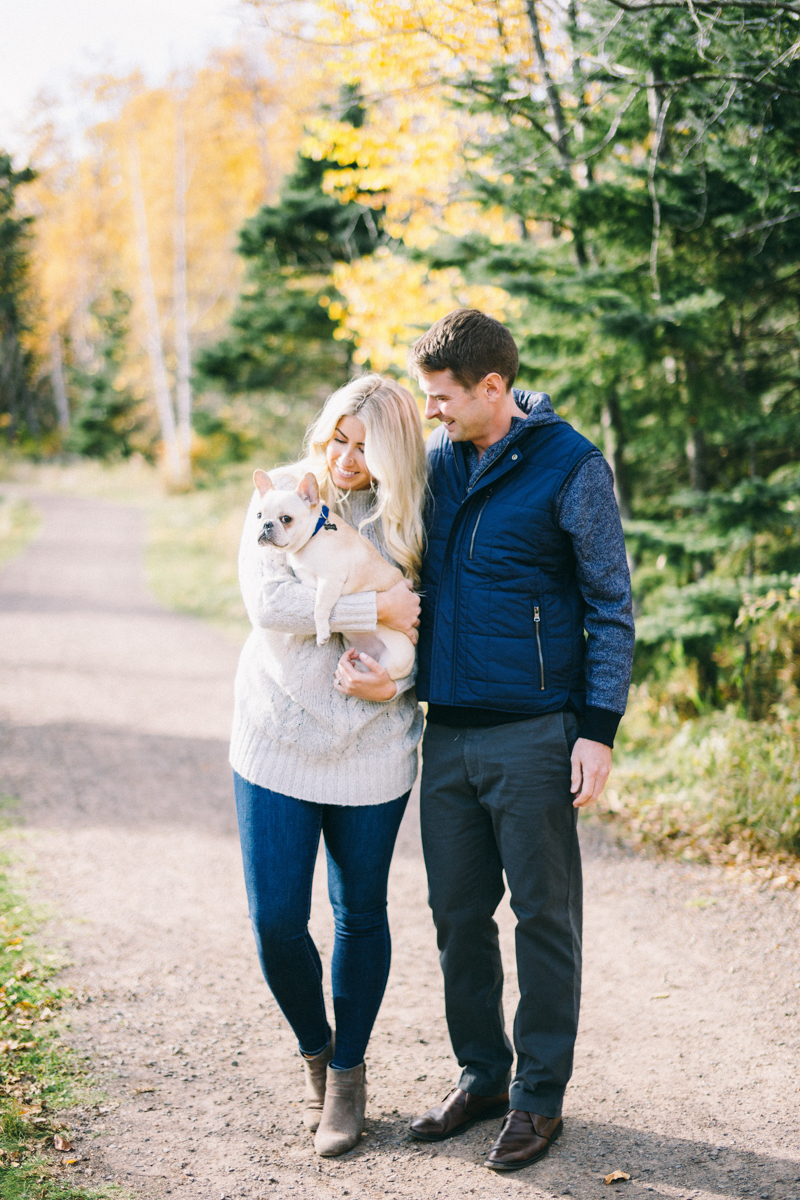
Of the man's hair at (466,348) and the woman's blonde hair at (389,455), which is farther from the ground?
the man's hair at (466,348)

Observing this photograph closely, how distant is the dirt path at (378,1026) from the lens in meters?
2.45

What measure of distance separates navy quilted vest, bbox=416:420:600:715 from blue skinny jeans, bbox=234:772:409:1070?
445 millimetres

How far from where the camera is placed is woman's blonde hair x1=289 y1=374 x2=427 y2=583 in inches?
95.5

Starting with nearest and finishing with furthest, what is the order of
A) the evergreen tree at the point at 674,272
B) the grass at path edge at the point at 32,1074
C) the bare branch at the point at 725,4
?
the grass at path edge at the point at 32,1074, the bare branch at the point at 725,4, the evergreen tree at the point at 674,272

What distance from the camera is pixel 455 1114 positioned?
8.57 feet

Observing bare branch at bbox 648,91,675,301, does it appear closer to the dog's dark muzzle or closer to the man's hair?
the man's hair

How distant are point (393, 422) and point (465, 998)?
1656 millimetres

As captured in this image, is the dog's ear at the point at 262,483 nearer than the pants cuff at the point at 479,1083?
Yes

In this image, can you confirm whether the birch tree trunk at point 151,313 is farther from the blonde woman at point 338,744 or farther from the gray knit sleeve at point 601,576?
the gray knit sleeve at point 601,576

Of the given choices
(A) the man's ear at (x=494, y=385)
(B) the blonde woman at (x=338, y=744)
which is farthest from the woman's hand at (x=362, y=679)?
(A) the man's ear at (x=494, y=385)

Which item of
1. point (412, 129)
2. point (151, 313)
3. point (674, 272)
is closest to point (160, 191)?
point (151, 313)

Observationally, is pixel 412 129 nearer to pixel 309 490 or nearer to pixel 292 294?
pixel 292 294

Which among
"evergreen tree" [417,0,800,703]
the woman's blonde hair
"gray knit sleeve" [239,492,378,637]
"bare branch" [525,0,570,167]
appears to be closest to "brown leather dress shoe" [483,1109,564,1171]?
"gray knit sleeve" [239,492,378,637]

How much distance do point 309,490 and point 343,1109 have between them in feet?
5.77
